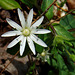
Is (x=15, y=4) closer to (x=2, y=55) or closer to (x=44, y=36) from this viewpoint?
(x=44, y=36)

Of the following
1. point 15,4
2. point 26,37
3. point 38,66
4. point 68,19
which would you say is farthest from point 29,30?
point 68,19

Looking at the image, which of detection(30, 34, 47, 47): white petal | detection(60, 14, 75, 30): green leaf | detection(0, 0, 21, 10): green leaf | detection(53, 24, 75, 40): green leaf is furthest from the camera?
detection(60, 14, 75, 30): green leaf

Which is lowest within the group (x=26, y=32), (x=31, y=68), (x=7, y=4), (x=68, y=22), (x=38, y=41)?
(x=31, y=68)

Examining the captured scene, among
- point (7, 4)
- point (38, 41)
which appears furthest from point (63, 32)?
point (7, 4)

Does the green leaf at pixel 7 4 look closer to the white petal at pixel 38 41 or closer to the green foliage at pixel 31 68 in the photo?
the white petal at pixel 38 41

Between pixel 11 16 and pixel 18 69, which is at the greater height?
pixel 11 16

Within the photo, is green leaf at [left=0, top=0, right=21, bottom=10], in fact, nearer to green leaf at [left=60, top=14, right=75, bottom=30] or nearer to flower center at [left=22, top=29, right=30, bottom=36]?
flower center at [left=22, top=29, right=30, bottom=36]

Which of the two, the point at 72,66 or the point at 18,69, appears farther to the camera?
the point at 72,66

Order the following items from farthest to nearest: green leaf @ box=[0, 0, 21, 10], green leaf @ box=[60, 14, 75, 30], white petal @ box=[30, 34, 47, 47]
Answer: green leaf @ box=[60, 14, 75, 30]
green leaf @ box=[0, 0, 21, 10]
white petal @ box=[30, 34, 47, 47]

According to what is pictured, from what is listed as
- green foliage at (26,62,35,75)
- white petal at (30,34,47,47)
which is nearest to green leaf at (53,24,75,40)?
white petal at (30,34,47,47)

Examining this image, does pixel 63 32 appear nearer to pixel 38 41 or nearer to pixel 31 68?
pixel 38 41

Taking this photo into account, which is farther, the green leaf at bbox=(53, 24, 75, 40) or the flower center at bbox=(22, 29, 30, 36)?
the green leaf at bbox=(53, 24, 75, 40)
